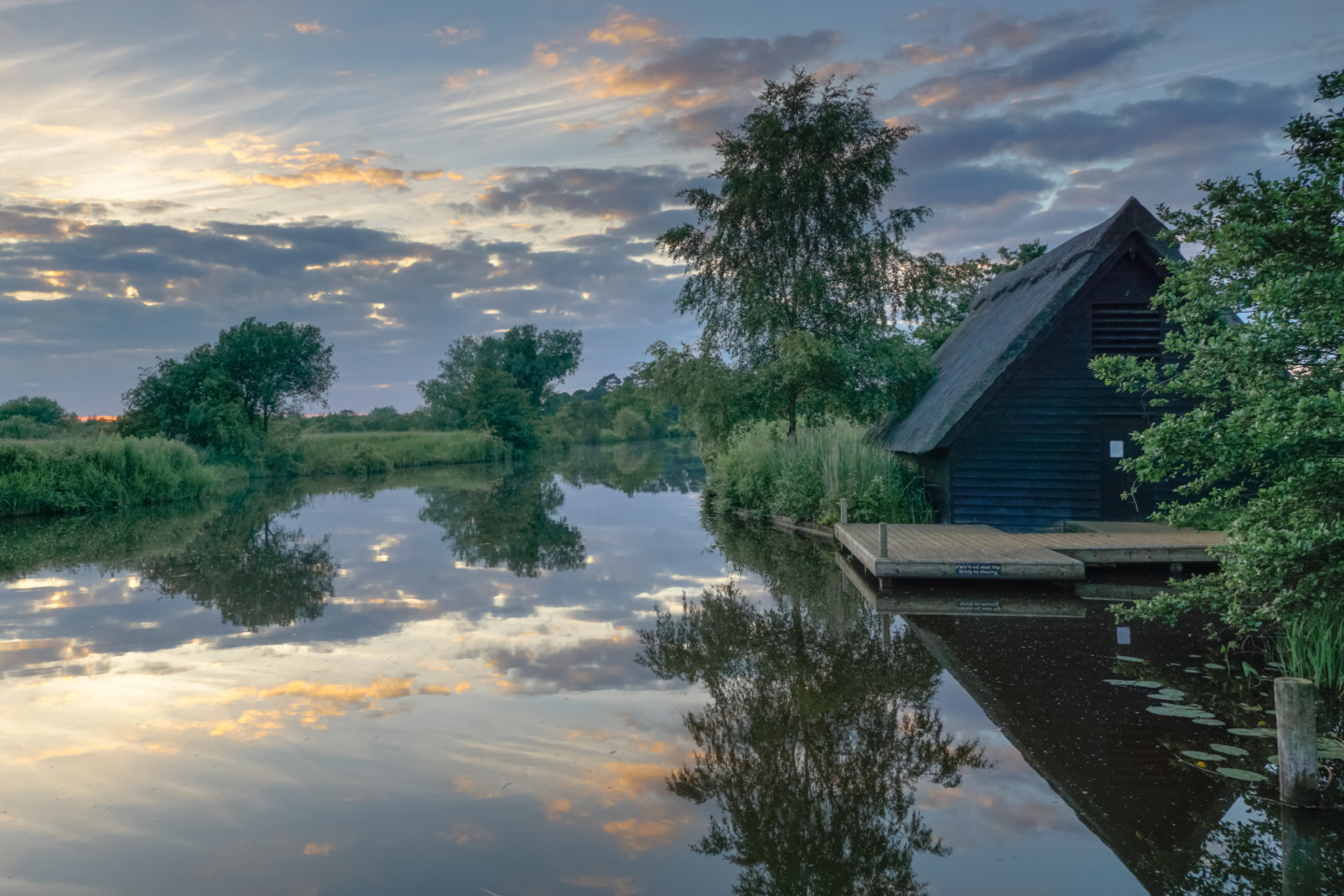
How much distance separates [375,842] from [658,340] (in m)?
18.1

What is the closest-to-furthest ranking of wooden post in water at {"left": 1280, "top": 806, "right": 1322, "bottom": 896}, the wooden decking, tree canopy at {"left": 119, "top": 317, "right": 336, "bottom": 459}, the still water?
wooden post in water at {"left": 1280, "top": 806, "right": 1322, "bottom": 896} → the still water → the wooden decking → tree canopy at {"left": 119, "top": 317, "right": 336, "bottom": 459}

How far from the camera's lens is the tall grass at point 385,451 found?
42.6m

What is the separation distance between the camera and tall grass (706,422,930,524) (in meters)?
16.0

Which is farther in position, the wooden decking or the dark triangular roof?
the dark triangular roof

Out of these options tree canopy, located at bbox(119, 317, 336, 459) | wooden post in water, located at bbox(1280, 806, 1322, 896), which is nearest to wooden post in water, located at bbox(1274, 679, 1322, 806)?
wooden post in water, located at bbox(1280, 806, 1322, 896)

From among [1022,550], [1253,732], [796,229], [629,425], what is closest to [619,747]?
[1253,732]

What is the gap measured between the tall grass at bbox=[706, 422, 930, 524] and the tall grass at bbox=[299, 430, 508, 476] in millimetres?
27281

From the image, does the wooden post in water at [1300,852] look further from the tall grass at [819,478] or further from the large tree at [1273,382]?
the tall grass at [819,478]

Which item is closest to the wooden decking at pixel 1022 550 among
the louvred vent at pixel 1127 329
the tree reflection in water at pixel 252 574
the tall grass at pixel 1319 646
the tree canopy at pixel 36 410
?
the tall grass at pixel 1319 646

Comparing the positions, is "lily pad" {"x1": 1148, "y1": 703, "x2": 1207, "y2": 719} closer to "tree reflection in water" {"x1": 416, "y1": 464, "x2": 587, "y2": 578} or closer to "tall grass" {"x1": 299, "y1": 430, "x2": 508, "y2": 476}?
"tree reflection in water" {"x1": 416, "y1": 464, "x2": 587, "y2": 578}

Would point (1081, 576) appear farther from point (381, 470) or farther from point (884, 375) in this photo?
point (381, 470)

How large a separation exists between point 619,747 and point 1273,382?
5284 mm

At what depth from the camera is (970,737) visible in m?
5.86

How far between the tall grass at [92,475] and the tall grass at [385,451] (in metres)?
14.6
